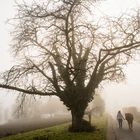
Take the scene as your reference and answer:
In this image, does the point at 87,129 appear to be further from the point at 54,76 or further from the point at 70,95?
the point at 54,76

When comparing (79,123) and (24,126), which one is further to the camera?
(24,126)

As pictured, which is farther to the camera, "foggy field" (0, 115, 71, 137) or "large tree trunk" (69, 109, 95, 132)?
"foggy field" (0, 115, 71, 137)

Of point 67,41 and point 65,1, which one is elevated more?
point 65,1

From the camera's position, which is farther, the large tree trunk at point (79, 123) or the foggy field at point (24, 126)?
the foggy field at point (24, 126)

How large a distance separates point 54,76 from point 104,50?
17.4 ft

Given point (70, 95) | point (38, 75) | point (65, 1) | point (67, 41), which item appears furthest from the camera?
point (38, 75)

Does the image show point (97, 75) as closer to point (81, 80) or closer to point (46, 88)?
point (81, 80)

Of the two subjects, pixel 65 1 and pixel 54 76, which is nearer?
pixel 65 1

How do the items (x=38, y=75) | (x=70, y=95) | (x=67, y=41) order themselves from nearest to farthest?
(x=67, y=41)
(x=70, y=95)
(x=38, y=75)

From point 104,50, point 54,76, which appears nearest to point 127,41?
point 104,50

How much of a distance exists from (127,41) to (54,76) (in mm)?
7662

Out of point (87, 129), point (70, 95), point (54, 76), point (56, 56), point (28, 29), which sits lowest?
point (87, 129)

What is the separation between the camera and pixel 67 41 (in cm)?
2628

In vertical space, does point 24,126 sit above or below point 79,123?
above
